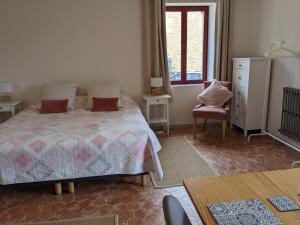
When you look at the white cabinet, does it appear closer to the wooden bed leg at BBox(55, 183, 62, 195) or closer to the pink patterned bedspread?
the pink patterned bedspread

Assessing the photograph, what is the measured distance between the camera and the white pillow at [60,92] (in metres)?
3.84

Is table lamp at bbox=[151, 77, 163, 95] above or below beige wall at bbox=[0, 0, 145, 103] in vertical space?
below

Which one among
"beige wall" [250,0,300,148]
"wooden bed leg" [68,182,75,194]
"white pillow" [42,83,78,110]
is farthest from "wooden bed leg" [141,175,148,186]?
"beige wall" [250,0,300,148]

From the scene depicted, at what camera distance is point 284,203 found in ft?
3.51

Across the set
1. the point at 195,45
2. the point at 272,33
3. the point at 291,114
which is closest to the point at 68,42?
the point at 195,45

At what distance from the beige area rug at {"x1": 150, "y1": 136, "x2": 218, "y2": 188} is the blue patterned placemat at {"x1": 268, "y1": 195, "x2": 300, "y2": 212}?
1.67 meters

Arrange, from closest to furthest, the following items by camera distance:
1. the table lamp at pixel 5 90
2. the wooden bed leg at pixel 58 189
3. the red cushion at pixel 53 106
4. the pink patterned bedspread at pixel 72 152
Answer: the pink patterned bedspread at pixel 72 152 < the wooden bed leg at pixel 58 189 < the red cushion at pixel 53 106 < the table lamp at pixel 5 90

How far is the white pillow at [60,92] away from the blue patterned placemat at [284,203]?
3.28 m

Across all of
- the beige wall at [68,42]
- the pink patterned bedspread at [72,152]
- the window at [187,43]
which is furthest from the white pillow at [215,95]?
the pink patterned bedspread at [72,152]

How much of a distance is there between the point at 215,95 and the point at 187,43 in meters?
1.16

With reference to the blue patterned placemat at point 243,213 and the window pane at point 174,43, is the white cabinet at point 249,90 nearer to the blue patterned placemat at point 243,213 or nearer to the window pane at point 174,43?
the window pane at point 174,43

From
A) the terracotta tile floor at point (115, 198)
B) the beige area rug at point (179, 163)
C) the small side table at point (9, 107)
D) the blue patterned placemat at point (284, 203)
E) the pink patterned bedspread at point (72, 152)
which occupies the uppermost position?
the blue patterned placemat at point (284, 203)

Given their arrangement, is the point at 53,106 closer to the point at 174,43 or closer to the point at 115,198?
the point at 115,198

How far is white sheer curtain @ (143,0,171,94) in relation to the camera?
13.6ft
